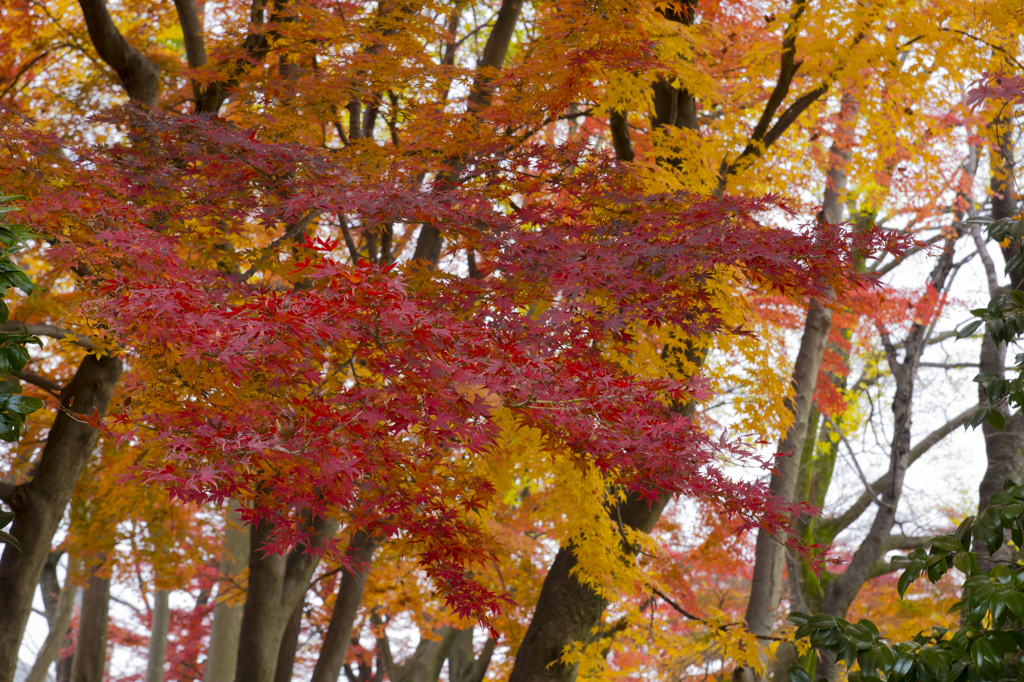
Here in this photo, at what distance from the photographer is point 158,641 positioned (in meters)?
9.08

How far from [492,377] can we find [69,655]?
49.4ft

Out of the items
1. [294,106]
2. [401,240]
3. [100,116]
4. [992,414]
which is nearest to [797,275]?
[992,414]

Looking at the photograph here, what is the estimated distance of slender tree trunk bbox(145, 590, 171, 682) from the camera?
8797 millimetres

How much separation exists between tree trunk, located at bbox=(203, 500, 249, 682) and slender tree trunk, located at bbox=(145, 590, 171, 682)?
45.0 inches

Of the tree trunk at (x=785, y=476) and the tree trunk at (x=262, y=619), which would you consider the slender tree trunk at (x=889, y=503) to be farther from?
the tree trunk at (x=262, y=619)

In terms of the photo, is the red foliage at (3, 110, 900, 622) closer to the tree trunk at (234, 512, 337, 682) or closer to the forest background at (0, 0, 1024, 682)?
the forest background at (0, 0, 1024, 682)

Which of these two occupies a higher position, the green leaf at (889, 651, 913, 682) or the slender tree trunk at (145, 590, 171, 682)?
the slender tree trunk at (145, 590, 171, 682)

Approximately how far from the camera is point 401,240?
7840 millimetres

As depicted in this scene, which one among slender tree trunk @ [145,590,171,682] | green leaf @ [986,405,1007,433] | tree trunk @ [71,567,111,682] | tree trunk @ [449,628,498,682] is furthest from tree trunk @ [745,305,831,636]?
slender tree trunk @ [145,590,171,682]

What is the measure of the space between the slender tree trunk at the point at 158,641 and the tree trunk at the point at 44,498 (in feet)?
14.6

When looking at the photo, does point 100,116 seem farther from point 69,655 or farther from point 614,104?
point 69,655

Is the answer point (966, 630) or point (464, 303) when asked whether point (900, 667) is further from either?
point (464, 303)

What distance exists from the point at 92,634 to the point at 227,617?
142 cm

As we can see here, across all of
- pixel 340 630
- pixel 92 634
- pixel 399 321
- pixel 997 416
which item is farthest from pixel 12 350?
pixel 92 634
